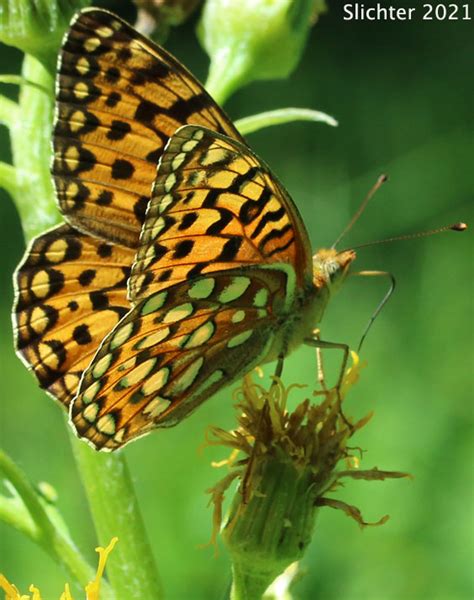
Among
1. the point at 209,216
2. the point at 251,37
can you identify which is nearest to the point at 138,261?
the point at 209,216

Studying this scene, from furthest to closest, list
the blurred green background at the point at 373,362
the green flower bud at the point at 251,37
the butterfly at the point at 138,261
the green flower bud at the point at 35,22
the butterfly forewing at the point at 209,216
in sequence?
the blurred green background at the point at 373,362
the green flower bud at the point at 251,37
the green flower bud at the point at 35,22
the butterfly at the point at 138,261
the butterfly forewing at the point at 209,216

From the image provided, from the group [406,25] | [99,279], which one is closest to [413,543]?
[99,279]

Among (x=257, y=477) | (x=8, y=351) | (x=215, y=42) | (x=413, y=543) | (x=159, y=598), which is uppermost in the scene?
(x=215, y=42)

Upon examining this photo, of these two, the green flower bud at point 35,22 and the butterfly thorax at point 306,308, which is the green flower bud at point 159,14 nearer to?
the green flower bud at point 35,22

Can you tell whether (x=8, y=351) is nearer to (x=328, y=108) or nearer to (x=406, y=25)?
(x=328, y=108)

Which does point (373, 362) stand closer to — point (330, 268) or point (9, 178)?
point (330, 268)

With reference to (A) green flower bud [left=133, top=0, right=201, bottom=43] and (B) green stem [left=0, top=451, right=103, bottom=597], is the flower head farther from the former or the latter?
(A) green flower bud [left=133, top=0, right=201, bottom=43]

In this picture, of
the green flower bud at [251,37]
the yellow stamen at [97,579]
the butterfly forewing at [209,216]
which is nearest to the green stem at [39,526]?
the yellow stamen at [97,579]
